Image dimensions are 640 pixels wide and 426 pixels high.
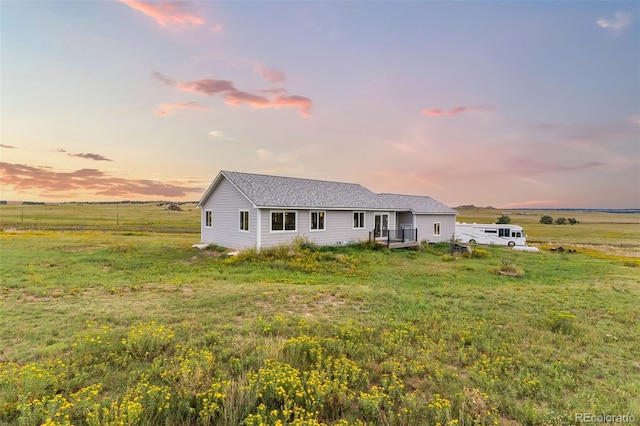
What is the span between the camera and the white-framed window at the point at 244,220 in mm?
18828

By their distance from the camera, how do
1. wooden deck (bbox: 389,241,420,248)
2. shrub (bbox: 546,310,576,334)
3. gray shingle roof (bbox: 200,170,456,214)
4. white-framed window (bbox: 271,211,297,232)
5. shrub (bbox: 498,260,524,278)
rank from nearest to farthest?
shrub (bbox: 546,310,576,334) < shrub (bbox: 498,260,524,278) < white-framed window (bbox: 271,211,297,232) < gray shingle roof (bbox: 200,170,456,214) < wooden deck (bbox: 389,241,420,248)

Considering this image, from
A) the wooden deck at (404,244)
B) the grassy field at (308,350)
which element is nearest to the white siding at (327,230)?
the wooden deck at (404,244)

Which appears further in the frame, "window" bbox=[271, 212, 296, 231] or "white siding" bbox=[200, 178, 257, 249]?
"window" bbox=[271, 212, 296, 231]

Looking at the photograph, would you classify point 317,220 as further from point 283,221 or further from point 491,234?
point 491,234

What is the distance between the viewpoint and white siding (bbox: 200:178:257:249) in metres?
18.4

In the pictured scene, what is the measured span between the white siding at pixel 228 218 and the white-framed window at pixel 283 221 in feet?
4.37

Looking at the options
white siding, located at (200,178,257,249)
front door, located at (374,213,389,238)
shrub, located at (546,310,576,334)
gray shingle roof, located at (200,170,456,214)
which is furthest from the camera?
front door, located at (374,213,389,238)

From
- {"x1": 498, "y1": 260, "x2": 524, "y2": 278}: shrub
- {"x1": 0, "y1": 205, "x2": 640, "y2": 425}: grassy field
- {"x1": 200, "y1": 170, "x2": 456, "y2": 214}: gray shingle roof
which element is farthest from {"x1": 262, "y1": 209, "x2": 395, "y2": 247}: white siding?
{"x1": 498, "y1": 260, "x2": 524, "y2": 278}: shrub

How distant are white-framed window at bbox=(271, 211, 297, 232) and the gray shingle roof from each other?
725mm

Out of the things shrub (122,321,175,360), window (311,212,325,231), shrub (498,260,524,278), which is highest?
window (311,212,325,231)

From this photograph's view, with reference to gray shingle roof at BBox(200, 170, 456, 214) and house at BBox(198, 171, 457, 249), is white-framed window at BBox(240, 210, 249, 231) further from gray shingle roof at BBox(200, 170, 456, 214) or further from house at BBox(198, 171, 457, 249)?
gray shingle roof at BBox(200, 170, 456, 214)

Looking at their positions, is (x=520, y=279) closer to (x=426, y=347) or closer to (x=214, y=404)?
(x=426, y=347)

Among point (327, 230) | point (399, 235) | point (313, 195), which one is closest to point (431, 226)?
point (399, 235)

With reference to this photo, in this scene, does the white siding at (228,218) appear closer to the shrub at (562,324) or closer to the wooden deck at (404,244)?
the wooden deck at (404,244)
